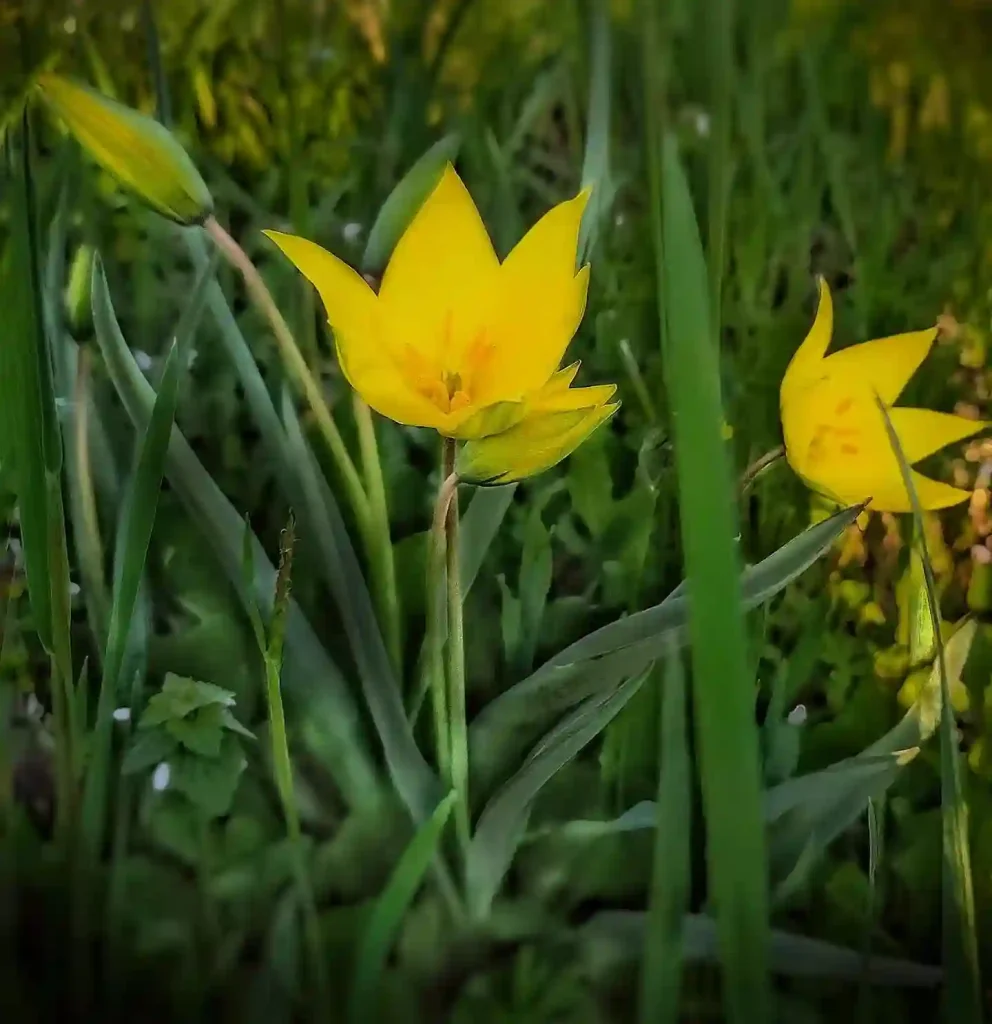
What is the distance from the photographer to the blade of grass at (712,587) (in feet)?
1.70

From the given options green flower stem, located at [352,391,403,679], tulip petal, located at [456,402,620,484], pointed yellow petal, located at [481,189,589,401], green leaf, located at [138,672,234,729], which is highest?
pointed yellow petal, located at [481,189,589,401]

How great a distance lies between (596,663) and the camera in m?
0.56

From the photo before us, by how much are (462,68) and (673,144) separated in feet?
0.40

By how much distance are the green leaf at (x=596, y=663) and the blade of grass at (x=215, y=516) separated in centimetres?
8

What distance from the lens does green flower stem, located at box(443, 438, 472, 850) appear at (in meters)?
0.57

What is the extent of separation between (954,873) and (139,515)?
481 mm

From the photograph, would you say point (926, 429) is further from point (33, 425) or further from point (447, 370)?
point (33, 425)

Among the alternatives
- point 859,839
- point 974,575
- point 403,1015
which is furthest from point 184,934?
point 974,575

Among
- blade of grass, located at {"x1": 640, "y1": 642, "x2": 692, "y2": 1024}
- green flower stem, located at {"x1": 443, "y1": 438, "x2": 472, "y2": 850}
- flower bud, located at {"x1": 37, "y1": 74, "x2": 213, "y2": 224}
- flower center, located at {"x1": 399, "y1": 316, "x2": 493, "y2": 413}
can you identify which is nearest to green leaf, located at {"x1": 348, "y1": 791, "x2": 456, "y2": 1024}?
green flower stem, located at {"x1": 443, "y1": 438, "x2": 472, "y2": 850}

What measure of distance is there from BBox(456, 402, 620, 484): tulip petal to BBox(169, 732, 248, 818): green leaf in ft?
0.65

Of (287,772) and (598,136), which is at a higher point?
(598,136)

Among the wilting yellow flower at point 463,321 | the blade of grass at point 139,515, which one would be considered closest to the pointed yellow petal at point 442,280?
the wilting yellow flower at point 463,321

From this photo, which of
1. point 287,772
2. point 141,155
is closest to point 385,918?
point 287,772

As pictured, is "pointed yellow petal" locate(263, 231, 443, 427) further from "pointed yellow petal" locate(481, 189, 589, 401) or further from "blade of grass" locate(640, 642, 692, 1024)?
"blade of grass" locate(640, 642, 692, 1024)
